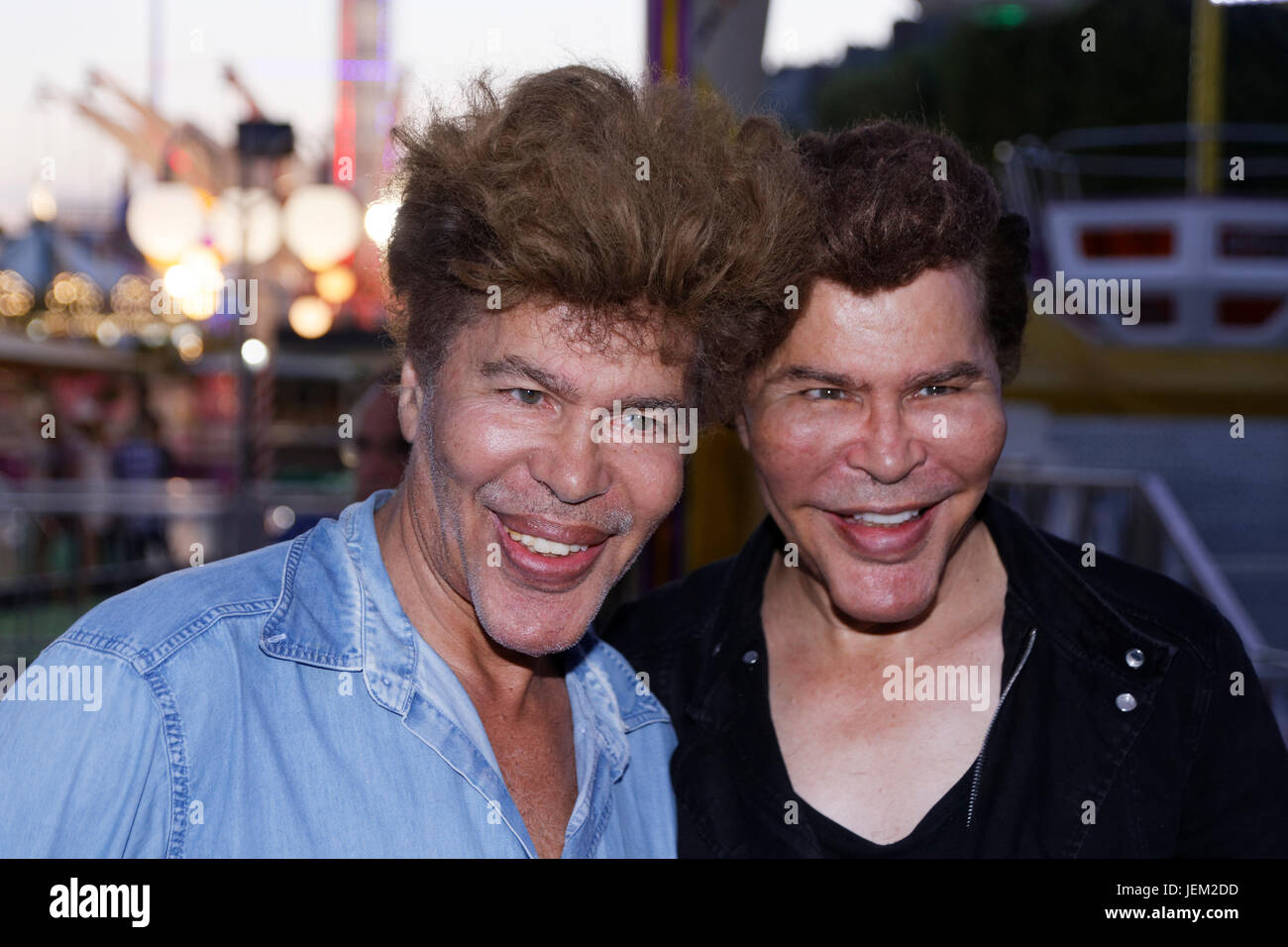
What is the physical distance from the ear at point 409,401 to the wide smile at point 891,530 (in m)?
0.80

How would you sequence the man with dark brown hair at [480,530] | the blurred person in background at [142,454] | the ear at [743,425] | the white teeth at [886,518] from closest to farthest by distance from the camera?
1. the man with dark brown hair at [480,530]
2. the white teeth at [886,518]
3. the ear at [743,425]
4. the blurred person in background at [142,454]

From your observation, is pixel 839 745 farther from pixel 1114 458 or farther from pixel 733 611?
pixel 1114 458

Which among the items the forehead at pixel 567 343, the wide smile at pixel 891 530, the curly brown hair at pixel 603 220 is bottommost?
the wide smile at pixel 891 530

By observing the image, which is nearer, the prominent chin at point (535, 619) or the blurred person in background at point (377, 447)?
the prominent chin at point (535, 619)

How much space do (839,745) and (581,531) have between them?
2.61 feet

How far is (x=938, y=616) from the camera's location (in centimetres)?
249

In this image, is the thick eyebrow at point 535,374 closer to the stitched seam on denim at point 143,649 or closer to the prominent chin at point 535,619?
the prominent chin at point 535,619

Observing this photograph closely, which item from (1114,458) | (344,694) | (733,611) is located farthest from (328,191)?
(1114,458)

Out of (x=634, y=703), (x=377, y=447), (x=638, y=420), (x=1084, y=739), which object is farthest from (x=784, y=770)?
(x=377, y=447)

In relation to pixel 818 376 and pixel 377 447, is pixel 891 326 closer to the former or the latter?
pixel 818 376

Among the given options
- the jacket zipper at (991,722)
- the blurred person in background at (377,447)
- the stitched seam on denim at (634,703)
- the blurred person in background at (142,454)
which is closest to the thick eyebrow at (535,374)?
the stitched seam on denim at (634,703)

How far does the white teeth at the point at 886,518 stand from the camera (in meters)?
2.25

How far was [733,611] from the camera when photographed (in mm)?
2600

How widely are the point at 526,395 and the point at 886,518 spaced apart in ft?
2.50
